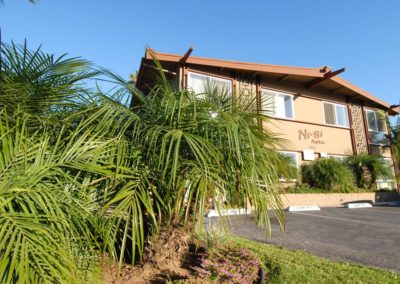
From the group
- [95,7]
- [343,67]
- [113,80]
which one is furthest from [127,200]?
[343,67]

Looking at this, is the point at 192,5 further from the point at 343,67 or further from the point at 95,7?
the point at 343,67

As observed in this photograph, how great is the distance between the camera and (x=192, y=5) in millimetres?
11344

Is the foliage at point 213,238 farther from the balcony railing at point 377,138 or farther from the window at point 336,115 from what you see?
the balcony railing at point 377,138

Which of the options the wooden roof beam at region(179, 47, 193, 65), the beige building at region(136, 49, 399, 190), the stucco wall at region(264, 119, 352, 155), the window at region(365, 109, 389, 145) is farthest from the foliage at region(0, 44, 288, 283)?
the window at region(365, 109, 389, 145)

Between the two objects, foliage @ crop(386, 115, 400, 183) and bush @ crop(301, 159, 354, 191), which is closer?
bush @ crop(301, 159, 354, 191)

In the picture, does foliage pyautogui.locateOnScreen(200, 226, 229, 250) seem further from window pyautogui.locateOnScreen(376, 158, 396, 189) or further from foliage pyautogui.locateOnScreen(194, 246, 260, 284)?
window pyautogui.locateOnScreen(376, 158, 396, 189)

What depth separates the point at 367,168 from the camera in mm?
13828

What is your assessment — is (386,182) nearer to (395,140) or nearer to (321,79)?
(395,140)

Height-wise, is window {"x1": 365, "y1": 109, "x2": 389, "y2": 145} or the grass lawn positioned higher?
window {"x1": 365, "y1": 109, "x2": 389, "y2": 145}

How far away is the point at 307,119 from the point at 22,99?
13.4 m

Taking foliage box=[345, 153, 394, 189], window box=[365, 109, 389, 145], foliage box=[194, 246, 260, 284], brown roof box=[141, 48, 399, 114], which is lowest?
foliage box=[194, 246, 260, 284]

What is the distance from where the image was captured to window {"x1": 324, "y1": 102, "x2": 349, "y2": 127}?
14.8 meters

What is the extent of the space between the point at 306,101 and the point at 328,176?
4154 millimetres

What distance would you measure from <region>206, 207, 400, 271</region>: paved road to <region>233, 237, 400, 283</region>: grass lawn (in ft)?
1.58
